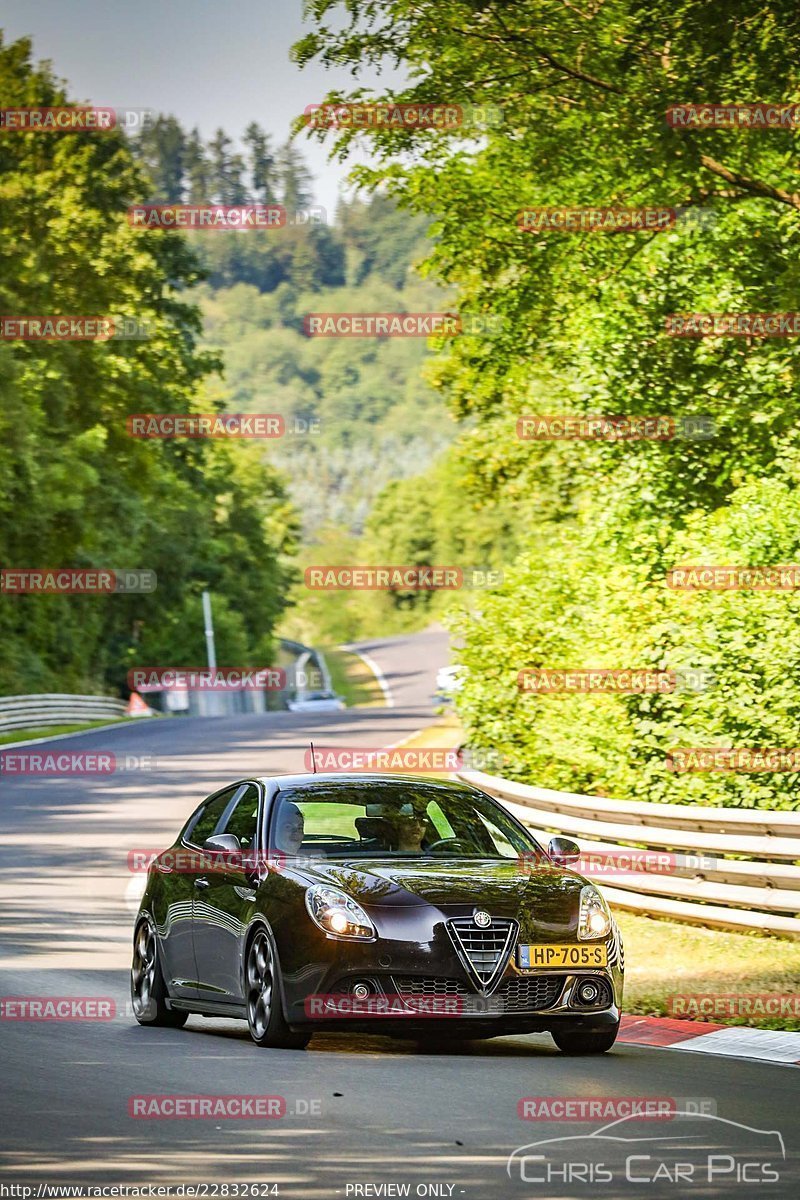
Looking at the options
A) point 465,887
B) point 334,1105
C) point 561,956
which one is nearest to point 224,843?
point 465,887

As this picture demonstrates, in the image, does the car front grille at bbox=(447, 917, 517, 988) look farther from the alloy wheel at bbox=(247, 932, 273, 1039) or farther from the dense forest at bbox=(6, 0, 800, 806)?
the dense forest at bbox=(6, 0, 800, 806)

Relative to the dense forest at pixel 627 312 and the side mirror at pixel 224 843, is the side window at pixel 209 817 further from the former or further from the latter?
the dense forest at pixel 627 312

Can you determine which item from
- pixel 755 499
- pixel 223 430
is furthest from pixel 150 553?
pixel 755 499

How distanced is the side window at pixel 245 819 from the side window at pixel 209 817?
0.13m

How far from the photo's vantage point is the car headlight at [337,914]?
914 cm

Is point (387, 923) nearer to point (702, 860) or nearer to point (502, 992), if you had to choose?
point (502, 992)

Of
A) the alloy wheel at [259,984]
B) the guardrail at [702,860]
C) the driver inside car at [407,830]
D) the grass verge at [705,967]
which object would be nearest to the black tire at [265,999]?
the alloy wheel at [259,984]

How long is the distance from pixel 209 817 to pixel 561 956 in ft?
9.08

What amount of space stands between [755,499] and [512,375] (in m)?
6.92

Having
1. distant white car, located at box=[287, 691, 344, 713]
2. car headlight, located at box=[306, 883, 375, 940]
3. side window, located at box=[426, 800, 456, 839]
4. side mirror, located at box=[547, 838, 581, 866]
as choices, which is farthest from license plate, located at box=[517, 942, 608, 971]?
distant white car, located at box=[287, 691, 344, 713]

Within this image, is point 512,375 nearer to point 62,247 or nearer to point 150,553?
point 62,247

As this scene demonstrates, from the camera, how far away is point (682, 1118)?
762 cm

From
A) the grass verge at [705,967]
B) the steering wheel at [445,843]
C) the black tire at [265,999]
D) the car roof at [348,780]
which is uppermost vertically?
the car roof at [348,780]

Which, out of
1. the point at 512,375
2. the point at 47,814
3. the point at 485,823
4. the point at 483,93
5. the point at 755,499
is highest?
the point at 483,93
